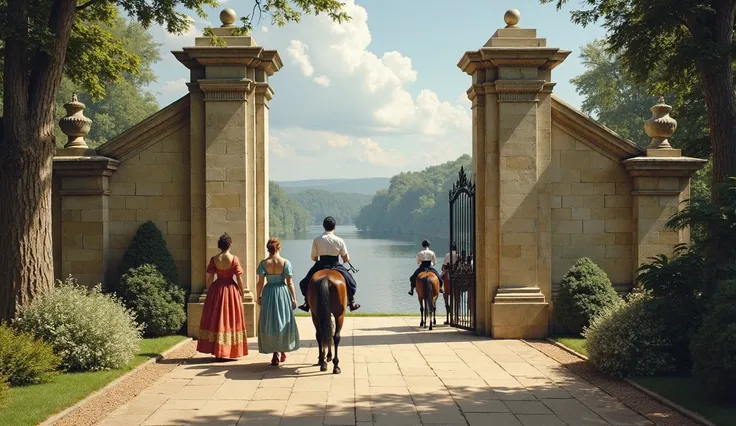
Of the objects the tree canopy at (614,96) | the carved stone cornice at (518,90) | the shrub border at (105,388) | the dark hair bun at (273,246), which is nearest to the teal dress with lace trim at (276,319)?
the dark hair bun at (273,246)

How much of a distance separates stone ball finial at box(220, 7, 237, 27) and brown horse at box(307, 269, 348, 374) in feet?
19.6

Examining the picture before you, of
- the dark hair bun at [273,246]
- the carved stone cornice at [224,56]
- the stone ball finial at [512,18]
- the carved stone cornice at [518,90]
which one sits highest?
the stone ball finial at [512,18]

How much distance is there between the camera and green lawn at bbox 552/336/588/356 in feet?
36.5

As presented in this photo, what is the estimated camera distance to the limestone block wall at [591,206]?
43.2ft

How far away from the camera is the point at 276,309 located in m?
9.88

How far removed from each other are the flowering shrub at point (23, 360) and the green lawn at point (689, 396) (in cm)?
763

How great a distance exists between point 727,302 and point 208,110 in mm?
9192

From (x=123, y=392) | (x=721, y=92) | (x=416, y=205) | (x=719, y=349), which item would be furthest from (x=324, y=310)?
(x=416, y=205)

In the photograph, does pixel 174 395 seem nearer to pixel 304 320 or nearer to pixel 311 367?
pixel 311 367

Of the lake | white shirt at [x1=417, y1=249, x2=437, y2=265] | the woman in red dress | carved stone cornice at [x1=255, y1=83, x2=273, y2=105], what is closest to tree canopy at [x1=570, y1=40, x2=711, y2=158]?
the lake

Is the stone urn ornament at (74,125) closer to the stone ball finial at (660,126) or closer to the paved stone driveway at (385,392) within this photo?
the paved stone driveway at (385,392)

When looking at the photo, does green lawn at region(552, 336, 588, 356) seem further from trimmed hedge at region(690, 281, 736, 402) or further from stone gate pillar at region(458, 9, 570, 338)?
trimmed hedge at region(690, 281, 736, 402)

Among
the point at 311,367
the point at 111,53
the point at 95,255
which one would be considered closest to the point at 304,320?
the point at 95,255

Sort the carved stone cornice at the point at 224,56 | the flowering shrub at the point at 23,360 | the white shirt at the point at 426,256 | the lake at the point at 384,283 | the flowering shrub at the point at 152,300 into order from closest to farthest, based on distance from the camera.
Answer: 1. the flowering shrub at the point at 23,360
2. the flowering shrub at the point at 152,300
3. the carved stone cornice at the point at 224,56
4. the white shirt at the point at 426,256
5. the lake at the point at 384,283
